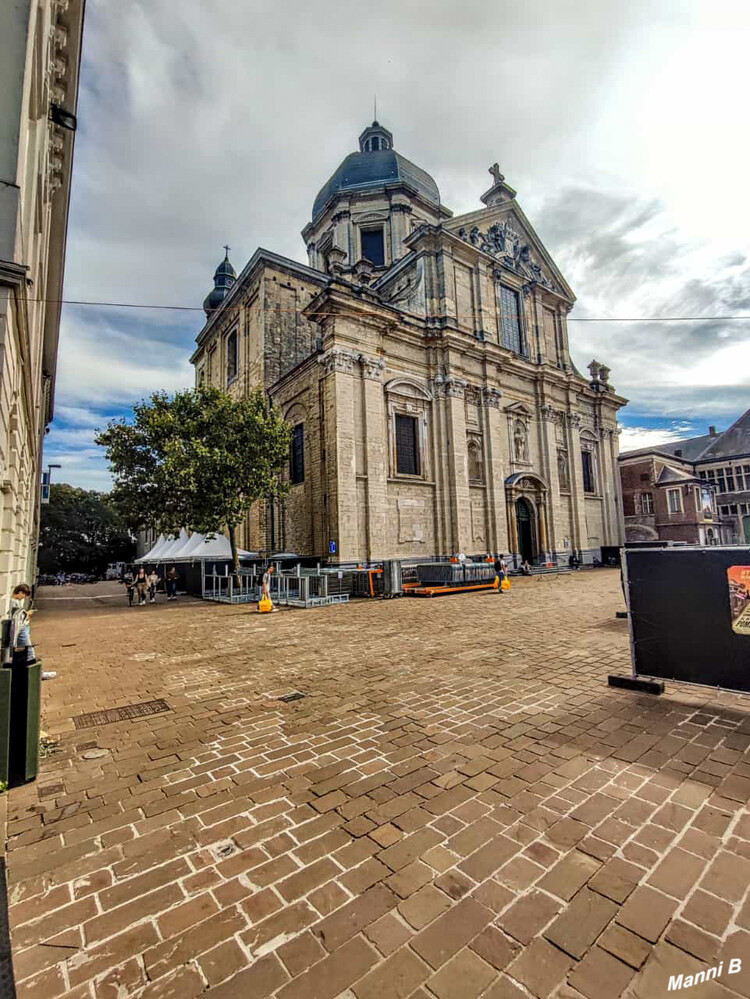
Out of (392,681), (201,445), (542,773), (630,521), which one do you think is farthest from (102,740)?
(630,521)

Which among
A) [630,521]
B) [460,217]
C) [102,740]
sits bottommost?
[102,740]

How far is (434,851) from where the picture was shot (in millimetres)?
2521

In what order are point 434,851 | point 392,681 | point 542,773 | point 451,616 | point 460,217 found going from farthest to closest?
point 460,217, point 451,616, point 392,681, point 542,773, point 434,851

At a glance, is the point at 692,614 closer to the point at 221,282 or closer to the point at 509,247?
the point at 509,247

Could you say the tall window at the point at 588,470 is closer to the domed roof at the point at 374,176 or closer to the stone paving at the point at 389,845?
the domed roof at the point at 374,176

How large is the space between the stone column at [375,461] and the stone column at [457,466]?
3.99 m

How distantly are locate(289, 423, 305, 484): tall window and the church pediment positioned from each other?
46.6ft

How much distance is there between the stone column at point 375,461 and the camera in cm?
2006

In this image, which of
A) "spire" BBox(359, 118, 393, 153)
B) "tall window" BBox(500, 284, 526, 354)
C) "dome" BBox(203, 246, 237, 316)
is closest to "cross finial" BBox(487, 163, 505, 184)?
"tall window" BBox(500, 284, 526, 354)

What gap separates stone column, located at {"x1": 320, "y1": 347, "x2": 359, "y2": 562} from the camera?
63.2ft

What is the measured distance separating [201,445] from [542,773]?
17.0 m

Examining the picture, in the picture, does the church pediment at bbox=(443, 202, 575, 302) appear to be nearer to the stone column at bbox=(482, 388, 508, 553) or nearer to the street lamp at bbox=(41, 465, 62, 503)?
the stone column at bbox=(482, 388, 508, 553)

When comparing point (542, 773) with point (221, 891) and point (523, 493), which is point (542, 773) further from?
point (523, 493)

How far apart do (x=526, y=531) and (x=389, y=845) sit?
88.8 ft
